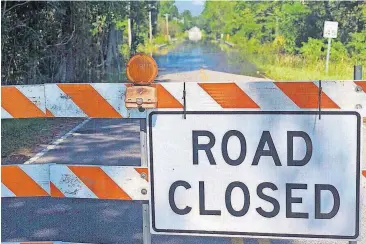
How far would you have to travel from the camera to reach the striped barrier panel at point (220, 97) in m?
2.93

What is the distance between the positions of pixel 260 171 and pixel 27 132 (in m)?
10.1

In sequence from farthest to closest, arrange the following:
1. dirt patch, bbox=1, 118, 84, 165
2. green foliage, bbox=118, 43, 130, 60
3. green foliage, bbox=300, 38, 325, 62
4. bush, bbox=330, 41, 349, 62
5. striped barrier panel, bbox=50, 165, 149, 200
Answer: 1. green foliage, bbox=118, 43, 130, 60
2. green foliage, bbox=300, 38, 325, 62
3. bush, bbox=330, 41, 349, 62
4. dirt patch, bbox=1, 118, 84, 165
5. striped barrier panel, bbox=50, 165, 149, 200

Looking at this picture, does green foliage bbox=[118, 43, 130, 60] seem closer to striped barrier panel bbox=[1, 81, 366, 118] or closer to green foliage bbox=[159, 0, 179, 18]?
striped barrier panel bbox=[1, 81, 366, 118]

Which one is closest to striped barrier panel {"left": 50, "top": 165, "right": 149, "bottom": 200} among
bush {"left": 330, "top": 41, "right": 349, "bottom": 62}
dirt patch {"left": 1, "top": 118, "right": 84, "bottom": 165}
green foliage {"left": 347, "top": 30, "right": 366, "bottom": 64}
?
dirt patch {"left": 1, "top": 118, "right": 84, "bottom": 165}

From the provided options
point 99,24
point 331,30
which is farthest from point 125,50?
point 331,30

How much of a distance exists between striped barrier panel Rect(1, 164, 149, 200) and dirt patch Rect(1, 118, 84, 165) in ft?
19.9

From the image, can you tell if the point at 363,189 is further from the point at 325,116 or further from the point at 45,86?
the point at 45,86

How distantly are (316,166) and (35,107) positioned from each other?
164 cm

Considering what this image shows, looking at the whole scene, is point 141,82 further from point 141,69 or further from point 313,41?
point 313,41

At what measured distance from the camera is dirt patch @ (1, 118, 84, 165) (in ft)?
32.6

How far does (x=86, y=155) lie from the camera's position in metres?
9.87

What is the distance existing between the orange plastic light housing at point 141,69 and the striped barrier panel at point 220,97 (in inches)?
2.9

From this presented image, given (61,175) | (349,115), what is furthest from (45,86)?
(349,115)

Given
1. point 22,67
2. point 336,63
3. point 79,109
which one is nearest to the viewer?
point 79,109
